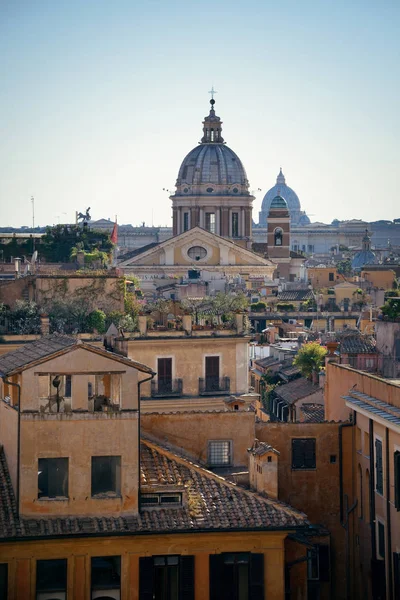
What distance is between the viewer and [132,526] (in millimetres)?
19641

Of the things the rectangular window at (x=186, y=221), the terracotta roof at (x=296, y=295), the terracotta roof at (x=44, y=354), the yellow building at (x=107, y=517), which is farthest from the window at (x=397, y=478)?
the rectangular window at (x=186, y=221)

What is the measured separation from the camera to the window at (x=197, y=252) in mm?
102312

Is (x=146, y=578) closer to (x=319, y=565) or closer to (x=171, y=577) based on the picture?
(x=171, y=577)

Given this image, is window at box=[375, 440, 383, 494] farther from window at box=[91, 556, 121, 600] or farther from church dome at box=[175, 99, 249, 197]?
church dome at box=[175, 99, 249, 197]

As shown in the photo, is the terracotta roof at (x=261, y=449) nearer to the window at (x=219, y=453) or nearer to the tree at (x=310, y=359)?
the window at (x=219, y=453)

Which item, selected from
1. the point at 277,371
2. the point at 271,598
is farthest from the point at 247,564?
the point at 277,371

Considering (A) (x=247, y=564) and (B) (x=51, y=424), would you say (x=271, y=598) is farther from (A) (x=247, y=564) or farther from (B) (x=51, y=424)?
(B) (x=51, y=424)

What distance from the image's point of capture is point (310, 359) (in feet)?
140

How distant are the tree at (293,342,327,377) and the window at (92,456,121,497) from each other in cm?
2167

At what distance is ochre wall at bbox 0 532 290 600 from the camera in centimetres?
1920

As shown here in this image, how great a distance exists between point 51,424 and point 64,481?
0.72 m

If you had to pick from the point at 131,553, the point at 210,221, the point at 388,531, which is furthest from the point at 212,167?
the point at 131,553

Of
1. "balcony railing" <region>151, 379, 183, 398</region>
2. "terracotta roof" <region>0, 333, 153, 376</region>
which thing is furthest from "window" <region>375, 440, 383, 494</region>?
"balcony railing" <region>151, 379, 183, 398</region>

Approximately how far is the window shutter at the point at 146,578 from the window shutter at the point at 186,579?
37cm
